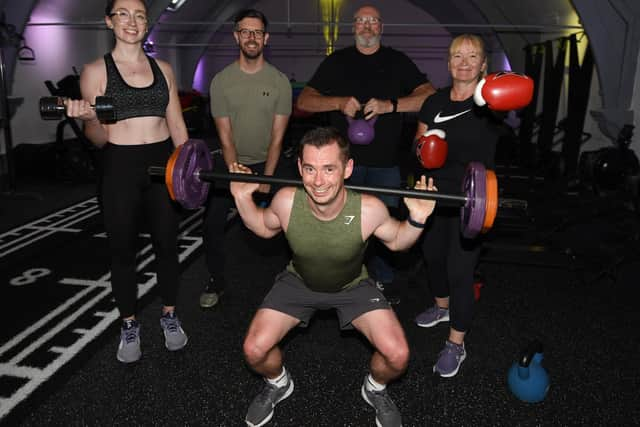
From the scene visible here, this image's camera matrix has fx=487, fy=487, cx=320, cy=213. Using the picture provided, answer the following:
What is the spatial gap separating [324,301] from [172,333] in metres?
0.73

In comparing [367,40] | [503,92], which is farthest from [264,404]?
[367,40]

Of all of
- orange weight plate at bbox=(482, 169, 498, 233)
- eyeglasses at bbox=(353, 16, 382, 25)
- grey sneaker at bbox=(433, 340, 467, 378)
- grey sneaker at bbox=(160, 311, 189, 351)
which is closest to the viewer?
orange weight plate at bbox=(482, 169, 498, 233)

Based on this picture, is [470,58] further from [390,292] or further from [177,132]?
[390,292]

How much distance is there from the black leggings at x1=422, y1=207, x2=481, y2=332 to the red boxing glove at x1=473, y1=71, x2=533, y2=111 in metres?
0.39

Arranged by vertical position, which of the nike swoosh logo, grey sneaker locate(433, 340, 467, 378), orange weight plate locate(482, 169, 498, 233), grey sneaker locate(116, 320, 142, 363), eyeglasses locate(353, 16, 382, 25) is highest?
eyeglasses locate(353, 16, 382, 25)

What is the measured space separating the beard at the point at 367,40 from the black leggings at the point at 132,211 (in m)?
0.94

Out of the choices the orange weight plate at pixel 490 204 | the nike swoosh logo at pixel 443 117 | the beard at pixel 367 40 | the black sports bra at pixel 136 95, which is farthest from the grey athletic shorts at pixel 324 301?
the beard at pixel 367 40

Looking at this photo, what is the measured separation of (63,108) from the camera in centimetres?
155

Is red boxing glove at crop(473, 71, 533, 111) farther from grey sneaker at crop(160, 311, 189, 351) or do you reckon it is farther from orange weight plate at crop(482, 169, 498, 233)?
grey sneaker at crop(160, 311, 189, 351)

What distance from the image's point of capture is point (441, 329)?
211 centimetres

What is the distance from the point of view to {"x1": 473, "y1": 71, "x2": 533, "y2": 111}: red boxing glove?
148 centimetres

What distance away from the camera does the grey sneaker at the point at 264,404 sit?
150 centimetres

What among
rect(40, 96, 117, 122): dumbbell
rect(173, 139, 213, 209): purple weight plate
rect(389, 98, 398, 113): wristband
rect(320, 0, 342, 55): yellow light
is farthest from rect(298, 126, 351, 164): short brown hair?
rect(320, 0, 342, 55): yellow light

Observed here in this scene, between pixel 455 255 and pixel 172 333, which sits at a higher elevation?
pixel 455 255
